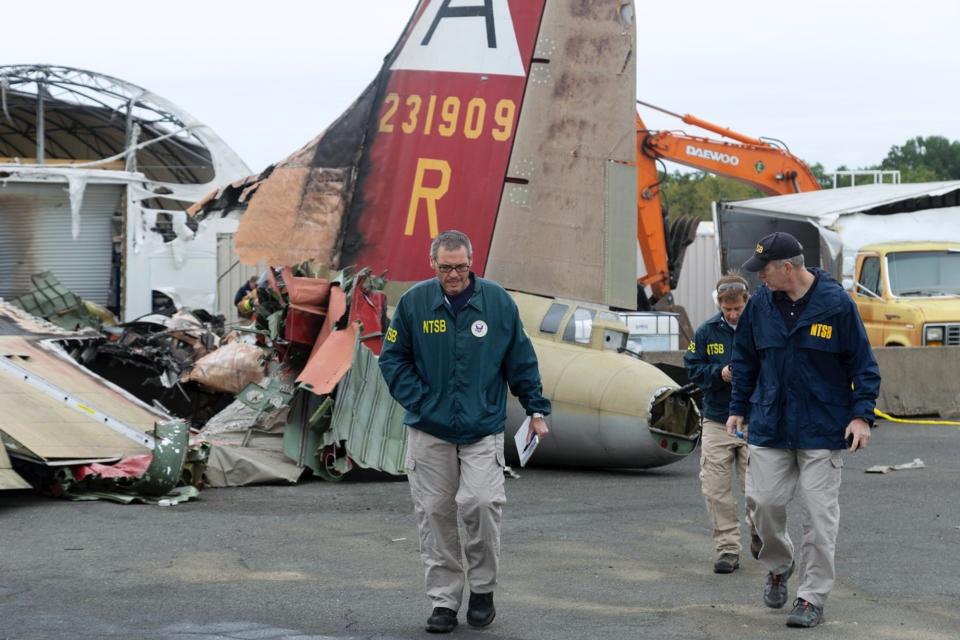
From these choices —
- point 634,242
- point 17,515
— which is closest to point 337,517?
point 17,515

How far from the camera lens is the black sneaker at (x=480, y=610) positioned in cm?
612

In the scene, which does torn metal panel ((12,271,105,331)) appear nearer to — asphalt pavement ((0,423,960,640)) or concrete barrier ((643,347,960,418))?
asphalt pavement ((0,423,960,640))

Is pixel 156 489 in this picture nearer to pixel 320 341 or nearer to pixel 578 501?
pixel 320 341

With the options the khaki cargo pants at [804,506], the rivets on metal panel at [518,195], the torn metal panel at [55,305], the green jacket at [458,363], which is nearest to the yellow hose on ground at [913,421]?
the rivets on metal panel at [518,195]

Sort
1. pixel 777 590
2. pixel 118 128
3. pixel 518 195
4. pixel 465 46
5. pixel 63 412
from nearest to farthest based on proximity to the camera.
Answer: pixel 777 590 < pixel 63 412 < pixel 518 195 < pixel 465 46 < pixel 118 128

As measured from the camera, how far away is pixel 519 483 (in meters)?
11.3

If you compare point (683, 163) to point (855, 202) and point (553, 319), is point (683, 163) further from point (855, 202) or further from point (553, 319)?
point (553, 319)

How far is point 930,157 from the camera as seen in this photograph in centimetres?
7125

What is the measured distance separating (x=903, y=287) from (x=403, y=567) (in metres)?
13.2

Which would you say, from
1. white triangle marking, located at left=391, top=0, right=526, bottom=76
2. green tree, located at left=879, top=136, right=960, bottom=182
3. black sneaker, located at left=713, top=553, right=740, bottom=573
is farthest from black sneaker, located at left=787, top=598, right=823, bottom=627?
green tree, located at left=879, top=136, right=960, bottom=182

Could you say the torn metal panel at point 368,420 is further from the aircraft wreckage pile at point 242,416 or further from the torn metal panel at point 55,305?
the torn metal panel at point 55,305

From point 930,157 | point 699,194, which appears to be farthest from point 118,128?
point 930,157

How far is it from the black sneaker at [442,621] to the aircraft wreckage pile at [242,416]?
4.40 metres

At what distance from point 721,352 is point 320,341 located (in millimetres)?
4780
